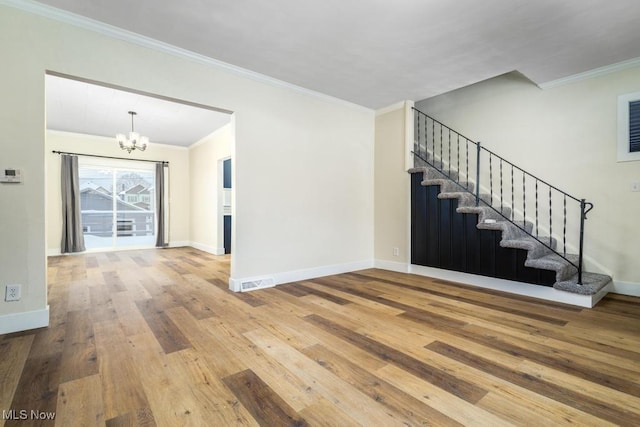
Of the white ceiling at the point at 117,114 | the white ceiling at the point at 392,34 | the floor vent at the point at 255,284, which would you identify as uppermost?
the white ceiling at the point at 117,114

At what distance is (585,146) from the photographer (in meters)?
3.72

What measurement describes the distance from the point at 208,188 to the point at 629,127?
7.47m

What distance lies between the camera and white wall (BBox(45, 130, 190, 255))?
21.5 ft

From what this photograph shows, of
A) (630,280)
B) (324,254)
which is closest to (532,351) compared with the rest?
(630,280)

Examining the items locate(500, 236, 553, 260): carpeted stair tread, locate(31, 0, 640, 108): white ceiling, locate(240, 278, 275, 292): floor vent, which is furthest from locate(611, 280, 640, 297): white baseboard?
locate(240, 278, 275, 292): floor vent

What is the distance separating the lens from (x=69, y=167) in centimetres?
664

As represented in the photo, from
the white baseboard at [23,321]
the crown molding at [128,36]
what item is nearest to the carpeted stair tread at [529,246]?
the crown molding at [128,36]

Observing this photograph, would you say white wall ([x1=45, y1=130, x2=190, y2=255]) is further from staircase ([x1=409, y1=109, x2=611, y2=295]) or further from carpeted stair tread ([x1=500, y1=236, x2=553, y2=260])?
carpeted stair tread ([x1=500, y1=236, x2=553, y2=260])

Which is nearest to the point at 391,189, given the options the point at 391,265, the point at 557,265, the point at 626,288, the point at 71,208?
the point at 391,265

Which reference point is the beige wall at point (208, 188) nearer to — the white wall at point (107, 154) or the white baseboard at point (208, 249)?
the white baseboard at point (208, 249)

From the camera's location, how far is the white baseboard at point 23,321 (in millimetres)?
2375

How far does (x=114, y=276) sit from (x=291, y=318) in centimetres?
337

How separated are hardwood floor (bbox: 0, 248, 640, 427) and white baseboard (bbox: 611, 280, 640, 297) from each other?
18 centimetres

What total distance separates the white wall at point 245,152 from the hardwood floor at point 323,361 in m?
0.72
